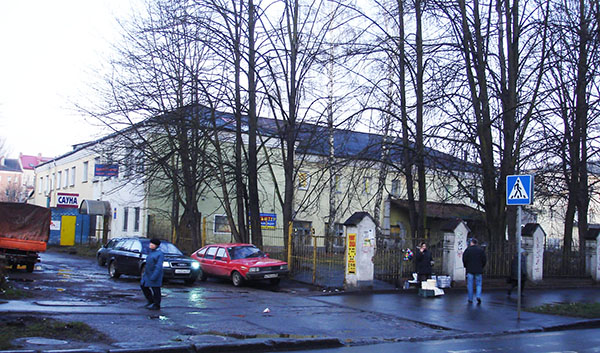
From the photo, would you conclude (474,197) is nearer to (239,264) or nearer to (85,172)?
(239,264)

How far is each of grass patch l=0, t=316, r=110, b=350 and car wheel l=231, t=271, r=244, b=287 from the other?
1041 centimetres

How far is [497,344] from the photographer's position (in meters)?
10.5

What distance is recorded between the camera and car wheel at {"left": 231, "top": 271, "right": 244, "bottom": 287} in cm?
2050

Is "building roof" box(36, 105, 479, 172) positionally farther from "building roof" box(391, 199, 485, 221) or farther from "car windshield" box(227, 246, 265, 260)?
"building roof" box(391, 199, 485, 221)

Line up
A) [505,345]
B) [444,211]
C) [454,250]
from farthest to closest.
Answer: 1. [444,211]
2. [454,250]
3. [505,345]

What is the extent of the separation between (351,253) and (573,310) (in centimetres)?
660

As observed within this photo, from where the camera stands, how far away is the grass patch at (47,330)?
29.6 feet

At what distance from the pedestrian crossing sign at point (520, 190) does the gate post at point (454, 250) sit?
648cm

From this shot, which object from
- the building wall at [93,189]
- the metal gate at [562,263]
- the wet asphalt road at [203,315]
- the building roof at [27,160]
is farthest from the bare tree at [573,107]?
the building roof at [27,160]

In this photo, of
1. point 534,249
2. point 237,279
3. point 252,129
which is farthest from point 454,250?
point 252,129

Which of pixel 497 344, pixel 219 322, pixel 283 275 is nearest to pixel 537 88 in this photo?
pixel 283 275

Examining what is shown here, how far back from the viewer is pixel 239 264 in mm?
20672

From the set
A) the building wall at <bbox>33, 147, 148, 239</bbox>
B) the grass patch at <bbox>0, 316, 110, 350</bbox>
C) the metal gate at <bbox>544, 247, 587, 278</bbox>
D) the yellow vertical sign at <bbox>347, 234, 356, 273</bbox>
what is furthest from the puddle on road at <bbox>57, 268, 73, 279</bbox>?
the metal gate at <bbox>544, 247, 587, 278</bbox>

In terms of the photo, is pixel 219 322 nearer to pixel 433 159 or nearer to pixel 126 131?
pixel 433 159
